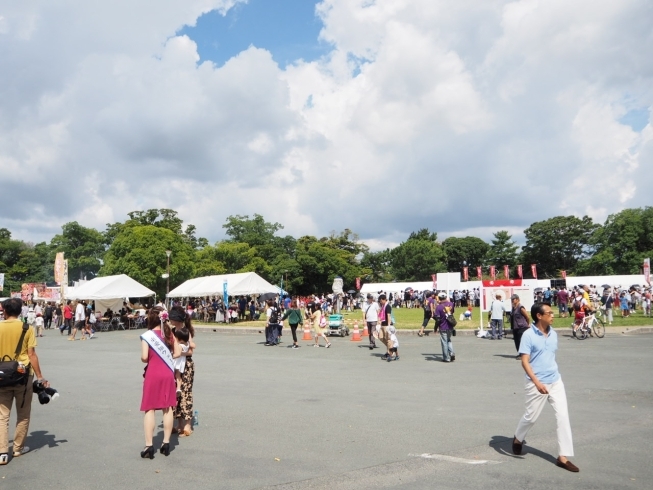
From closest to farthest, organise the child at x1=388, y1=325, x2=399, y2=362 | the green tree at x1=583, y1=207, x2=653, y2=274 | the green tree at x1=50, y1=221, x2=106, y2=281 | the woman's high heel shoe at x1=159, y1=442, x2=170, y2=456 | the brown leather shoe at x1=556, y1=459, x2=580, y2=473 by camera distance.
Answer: the brown leather shoe at x1=556, y1=459, x2=580, y2=473 → the woman's high heel shoe at x1=159, y1=442, x2=170, y2=456 → the child at x1=388, y1=325, x2=399, y2=362 → the green tree at x1=583, y1=207, x2=653, y2=274 → the green tree at x1=50, y1=221, x2=106, y2=281

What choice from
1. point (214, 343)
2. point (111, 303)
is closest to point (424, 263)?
point (111, 303)

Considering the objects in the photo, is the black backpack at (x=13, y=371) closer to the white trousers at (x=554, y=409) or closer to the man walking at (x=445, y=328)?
the white trousers at (x=554, y=409)

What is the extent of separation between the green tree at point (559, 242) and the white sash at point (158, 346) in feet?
311

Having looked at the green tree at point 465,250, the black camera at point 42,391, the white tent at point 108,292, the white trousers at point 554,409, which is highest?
the green tree at point 465,250

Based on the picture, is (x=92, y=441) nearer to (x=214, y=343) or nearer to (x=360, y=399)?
(x=360, y=399)

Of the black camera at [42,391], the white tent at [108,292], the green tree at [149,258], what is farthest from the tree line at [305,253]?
the black camera at [42,391]

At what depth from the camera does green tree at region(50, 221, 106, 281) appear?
103 meters

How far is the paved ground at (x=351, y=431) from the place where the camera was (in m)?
5.50

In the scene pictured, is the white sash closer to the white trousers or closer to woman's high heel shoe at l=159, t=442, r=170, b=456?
woman's high heel shoe at l=159, t=442, r=170, b=456

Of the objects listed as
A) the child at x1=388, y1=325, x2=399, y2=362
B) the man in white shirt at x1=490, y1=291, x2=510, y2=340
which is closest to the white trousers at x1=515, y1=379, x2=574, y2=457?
the child at x1=388, y1=325, x2=399, y2=362

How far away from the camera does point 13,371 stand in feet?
20.3

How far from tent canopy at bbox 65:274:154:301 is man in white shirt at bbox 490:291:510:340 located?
26202mm

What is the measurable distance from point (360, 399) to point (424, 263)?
274ft

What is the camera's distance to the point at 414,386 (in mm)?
10992
